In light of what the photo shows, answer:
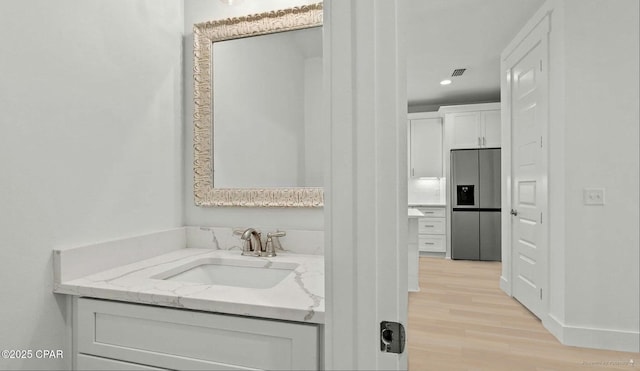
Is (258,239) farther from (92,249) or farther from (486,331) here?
(486,331)

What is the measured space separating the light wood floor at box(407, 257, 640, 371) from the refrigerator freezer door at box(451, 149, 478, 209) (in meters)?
1.65

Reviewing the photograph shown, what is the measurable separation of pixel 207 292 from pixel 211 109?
1039mm

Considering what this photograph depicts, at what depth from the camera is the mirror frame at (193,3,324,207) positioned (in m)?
1.63

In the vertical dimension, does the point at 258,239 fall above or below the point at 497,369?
above

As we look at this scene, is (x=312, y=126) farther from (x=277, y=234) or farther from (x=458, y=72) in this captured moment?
(x=458, y=72)

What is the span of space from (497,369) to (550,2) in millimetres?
2565

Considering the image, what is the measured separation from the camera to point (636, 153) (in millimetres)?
2170

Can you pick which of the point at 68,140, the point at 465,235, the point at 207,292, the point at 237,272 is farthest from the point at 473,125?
the point at 68,140

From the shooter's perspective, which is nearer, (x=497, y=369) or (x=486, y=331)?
(x=497, y=369)

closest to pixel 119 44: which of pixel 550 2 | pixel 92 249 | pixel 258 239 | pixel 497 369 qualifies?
pixel 92 249

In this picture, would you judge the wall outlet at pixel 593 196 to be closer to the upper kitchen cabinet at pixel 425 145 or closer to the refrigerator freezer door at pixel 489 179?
the refrigerator freezer door at pixel 489 179

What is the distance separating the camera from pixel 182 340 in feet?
3.30

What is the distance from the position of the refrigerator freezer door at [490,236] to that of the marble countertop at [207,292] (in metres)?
4.22

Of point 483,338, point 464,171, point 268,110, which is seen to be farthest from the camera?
point 464,171
